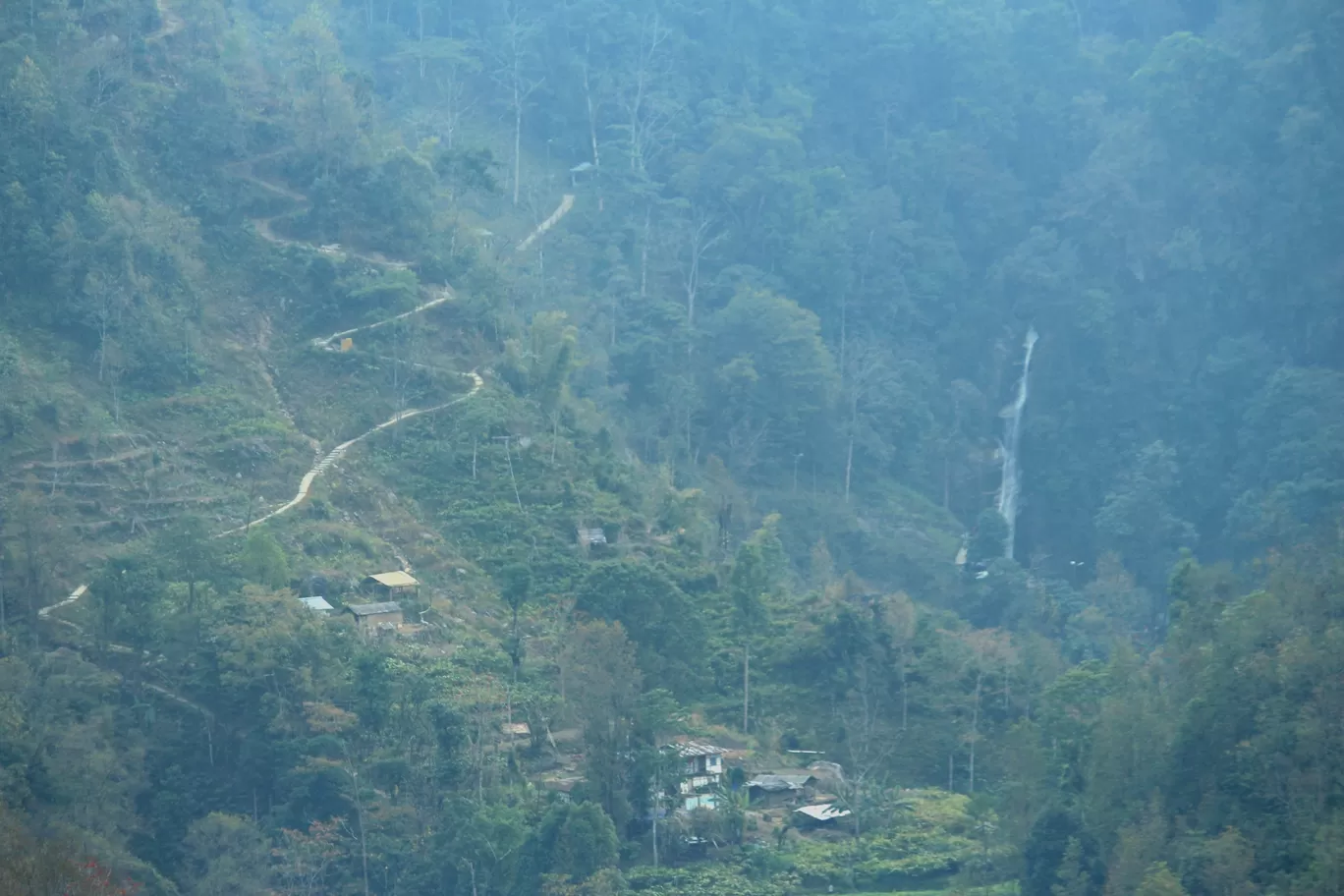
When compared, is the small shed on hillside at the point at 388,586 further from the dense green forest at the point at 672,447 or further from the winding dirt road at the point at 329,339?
the winding dirt road at the point at 329,339

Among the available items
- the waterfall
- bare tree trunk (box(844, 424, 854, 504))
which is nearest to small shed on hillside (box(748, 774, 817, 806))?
bare tree trunk (box(844, 424, 854, 504))

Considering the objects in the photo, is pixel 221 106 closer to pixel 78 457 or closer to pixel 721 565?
pixel 78 457

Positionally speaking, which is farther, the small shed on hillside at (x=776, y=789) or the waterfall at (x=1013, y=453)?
the waterfall at (x=1013, y=453)

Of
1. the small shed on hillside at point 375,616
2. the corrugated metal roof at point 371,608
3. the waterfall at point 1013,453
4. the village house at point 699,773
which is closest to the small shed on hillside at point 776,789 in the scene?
the village house at point 699,773

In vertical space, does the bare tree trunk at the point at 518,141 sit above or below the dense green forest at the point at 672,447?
above

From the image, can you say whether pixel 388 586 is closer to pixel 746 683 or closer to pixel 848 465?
pixel 746 683

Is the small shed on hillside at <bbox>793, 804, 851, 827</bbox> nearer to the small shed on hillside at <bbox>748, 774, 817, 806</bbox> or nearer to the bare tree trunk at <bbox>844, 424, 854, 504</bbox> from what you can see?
the small shed on hillside at <bbox>748, 774, 817, 806</bbox>

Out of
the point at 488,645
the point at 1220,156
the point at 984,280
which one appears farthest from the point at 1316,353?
the point at 488,645
